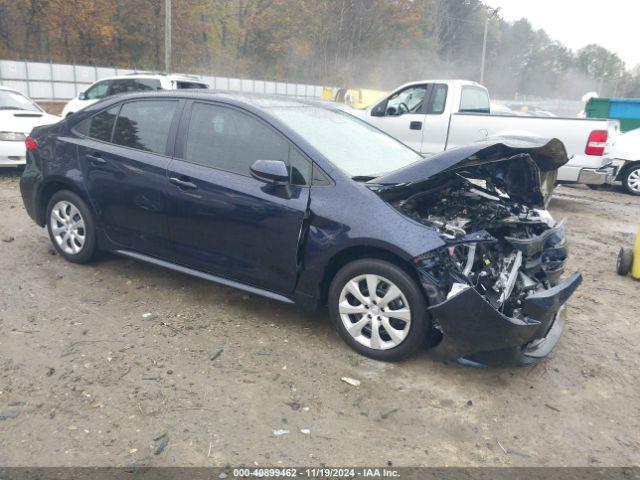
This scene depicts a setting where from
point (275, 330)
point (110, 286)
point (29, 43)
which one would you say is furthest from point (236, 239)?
point (29, 43)

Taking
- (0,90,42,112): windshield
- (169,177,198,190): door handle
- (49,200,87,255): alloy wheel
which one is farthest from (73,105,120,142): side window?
(0,90,42,112): windshield

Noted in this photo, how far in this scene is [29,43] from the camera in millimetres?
→ 31000

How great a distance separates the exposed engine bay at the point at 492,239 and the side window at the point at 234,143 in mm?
839

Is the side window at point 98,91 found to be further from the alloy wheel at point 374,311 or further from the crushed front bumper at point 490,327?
the crushed front bumper at point 490,327

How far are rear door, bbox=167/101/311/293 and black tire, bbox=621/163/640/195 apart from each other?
10267mm

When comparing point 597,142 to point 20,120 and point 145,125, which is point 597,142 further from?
point 20,120

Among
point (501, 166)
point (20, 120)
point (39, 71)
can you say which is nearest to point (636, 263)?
point (501, 166)

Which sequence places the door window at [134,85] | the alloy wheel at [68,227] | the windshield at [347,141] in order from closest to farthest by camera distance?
the windshield at [347,141] < the alloy wheel at [68,227] < the door window at [134,85]

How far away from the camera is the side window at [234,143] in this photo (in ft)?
12.5

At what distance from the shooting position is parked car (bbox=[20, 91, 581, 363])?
131 inches

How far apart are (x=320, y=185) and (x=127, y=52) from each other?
36585mm

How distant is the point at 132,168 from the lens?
14.4ft

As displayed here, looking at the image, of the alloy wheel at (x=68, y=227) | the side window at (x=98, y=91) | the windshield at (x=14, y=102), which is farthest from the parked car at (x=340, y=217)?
the side window at (x=98, y=91)

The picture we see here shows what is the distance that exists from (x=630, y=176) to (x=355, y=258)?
1028 cm
